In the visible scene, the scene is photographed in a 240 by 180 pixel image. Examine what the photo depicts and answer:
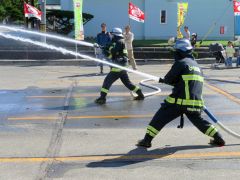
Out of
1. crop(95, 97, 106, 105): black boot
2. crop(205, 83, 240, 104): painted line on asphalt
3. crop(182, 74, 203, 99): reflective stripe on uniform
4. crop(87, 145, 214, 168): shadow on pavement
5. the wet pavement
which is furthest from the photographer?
crop(205, 83, 240, 104): painted line on asphalt

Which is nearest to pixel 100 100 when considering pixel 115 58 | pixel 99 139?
pixel 115 58

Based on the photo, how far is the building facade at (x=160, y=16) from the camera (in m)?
39.2

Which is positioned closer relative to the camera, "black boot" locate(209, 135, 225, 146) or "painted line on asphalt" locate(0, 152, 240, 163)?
"painted line on asphalt" locate(0, 152, 240, 163)

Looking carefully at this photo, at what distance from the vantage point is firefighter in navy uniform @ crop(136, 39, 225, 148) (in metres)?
6.84

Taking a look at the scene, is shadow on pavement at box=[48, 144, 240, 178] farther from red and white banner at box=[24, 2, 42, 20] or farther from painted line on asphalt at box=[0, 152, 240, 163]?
red and white banner at box=[24, 2, 42, 20]

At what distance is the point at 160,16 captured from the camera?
129 ft

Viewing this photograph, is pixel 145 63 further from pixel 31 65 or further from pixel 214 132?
pixel 214 132

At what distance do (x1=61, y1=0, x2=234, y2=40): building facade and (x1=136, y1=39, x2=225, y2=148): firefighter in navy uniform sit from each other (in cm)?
3250

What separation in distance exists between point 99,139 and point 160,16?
32.6m

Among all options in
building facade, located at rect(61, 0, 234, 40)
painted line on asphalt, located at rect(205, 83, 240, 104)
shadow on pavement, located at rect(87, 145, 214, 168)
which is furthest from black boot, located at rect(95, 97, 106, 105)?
building facade, located at rect(61, 0, 234, 40)

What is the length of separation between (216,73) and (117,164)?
39.8ft

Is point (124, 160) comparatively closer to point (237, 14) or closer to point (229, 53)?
point (229, 53)

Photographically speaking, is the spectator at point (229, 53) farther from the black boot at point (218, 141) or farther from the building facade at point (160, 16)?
the building facade at point (160, 16)

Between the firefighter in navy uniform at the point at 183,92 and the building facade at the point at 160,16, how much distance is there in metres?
32.5
